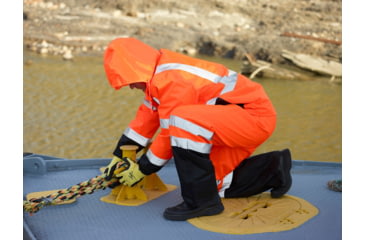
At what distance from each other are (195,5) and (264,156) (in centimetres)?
1249

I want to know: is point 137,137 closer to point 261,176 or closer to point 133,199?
point 133,199

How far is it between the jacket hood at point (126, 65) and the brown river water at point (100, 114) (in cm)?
293

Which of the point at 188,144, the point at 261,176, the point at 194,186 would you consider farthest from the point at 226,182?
the point at 188,144

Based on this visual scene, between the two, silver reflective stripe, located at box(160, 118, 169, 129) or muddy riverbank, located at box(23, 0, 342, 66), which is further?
muddy riverbank, located at box(23, 0, 342, 66)

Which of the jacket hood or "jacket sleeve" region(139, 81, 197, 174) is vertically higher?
the jacket hood

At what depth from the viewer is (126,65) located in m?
2.57

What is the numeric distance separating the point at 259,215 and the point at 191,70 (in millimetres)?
763

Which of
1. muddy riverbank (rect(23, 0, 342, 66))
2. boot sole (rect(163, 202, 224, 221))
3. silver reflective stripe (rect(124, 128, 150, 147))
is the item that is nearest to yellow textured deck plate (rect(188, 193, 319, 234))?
boot sole (rect(163, 202, 224, 221))

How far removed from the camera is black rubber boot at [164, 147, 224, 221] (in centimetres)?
243

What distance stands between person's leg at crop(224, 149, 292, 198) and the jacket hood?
0.70 meters

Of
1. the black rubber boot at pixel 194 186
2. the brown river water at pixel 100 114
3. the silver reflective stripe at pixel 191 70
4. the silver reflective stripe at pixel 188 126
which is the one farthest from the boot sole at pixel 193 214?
the brown river water at pixel 100 114

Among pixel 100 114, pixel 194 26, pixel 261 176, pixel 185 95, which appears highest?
pixel 185 95

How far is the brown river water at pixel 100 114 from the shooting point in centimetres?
580

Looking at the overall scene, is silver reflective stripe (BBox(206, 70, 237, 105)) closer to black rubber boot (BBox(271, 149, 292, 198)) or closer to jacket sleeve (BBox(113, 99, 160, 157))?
jacket sleeve (BBox(113, 99, 160, 157))
